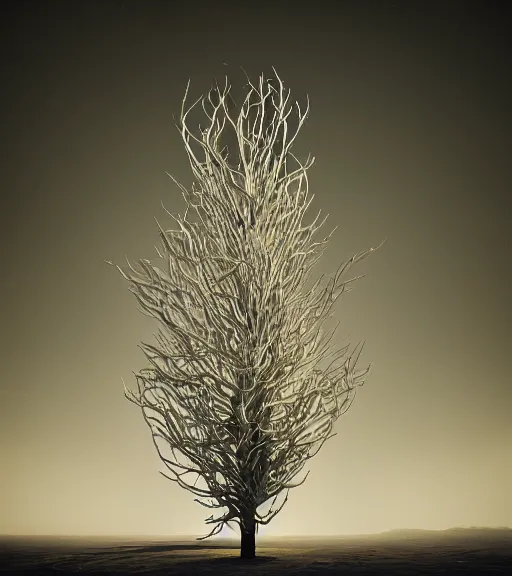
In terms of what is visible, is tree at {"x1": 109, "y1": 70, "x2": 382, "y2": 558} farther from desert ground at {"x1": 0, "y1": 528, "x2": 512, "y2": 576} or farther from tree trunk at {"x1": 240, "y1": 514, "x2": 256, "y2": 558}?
desert ground at {"x1": 0, "y1": 528, "x2": 512, "y2": 576}

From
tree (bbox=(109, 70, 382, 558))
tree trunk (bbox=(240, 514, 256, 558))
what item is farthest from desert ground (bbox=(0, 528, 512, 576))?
tree (bbox=(109, 70, 382, 558))

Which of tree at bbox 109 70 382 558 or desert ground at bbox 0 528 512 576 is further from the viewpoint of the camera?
tree at bbox 109 70 382 558

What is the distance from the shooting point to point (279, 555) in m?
3.71

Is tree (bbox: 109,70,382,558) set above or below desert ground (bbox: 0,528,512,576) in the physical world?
above

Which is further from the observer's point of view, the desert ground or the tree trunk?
the tree trunk

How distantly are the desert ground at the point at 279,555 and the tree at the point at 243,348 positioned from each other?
0.81 feet

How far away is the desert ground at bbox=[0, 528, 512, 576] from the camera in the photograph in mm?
3375

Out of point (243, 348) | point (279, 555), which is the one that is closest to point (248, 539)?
point (279, 555)

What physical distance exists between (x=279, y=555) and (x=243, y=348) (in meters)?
1.07

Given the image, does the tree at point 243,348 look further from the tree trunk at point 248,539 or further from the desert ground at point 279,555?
the desert ground at point 279,555

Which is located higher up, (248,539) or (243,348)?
(243,348)

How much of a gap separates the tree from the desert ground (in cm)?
25

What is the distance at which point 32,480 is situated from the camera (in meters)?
4.43

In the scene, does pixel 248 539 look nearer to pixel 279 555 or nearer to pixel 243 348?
pixel 279 555
